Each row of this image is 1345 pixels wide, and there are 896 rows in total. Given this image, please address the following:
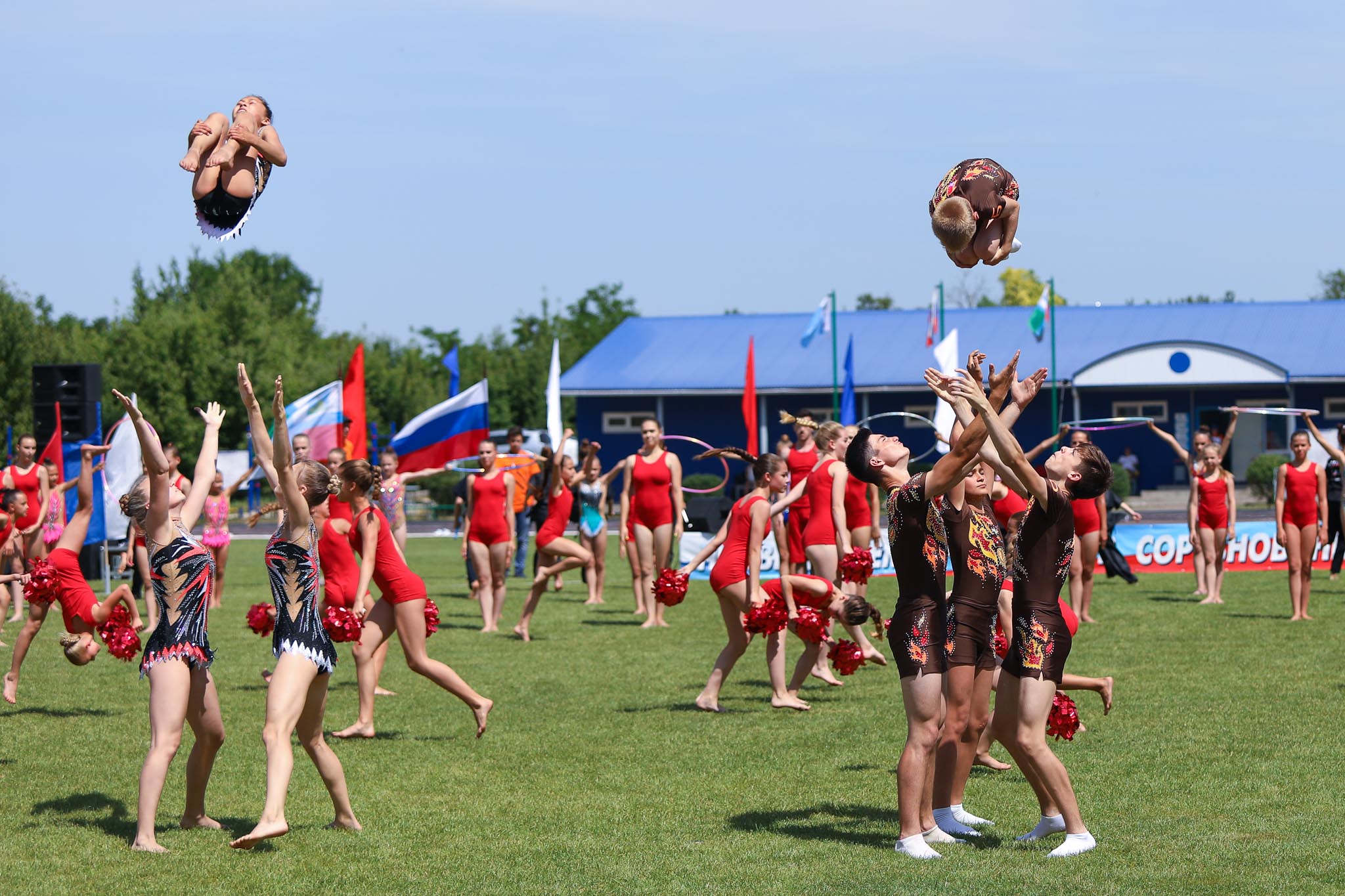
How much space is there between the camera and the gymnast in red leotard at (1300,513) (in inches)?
594

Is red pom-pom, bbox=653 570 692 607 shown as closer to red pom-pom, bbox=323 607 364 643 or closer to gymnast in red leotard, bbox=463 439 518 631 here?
red pom-pom, bbox=323 607 364 643

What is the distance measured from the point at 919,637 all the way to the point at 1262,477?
110ft

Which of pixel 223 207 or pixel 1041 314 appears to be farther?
pixel 1041 314

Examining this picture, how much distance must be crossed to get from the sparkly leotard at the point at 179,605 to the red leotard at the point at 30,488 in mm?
10697

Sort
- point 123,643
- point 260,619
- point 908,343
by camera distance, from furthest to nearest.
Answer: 1. point 908,343
2. point 260,619
3. point 123,643

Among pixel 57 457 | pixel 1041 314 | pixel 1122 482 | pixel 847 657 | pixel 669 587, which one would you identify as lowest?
pixel 1122 482

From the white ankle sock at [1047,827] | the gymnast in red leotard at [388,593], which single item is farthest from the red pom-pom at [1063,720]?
the gymnast in red leotard at [388,593]

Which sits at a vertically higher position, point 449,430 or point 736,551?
point 449,430

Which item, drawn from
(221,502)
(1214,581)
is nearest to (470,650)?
(221,502)

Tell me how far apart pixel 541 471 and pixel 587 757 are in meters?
12.3

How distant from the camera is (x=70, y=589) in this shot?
10.5 m

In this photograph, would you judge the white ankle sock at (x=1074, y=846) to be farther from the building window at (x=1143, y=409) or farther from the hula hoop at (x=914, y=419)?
the building window at (x=1143, y=409)

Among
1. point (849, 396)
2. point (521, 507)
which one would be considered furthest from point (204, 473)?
point (849, 396)

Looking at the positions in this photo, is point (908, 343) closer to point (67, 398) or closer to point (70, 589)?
point (67, 398)
